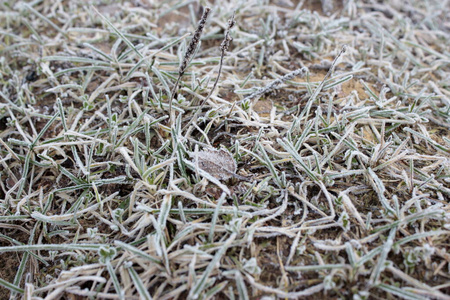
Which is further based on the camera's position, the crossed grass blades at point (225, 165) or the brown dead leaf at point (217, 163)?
the brown dead leaf at point (217, 163)

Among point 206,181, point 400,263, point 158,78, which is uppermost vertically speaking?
point 158,78

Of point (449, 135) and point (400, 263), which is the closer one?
point (400, 263)

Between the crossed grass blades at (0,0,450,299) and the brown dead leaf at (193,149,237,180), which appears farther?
the brown dead leaf at (193,149,237,180)

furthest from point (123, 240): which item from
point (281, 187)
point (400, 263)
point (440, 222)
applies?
point (440, 222)

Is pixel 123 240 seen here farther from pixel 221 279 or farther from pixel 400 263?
pixel 400 263

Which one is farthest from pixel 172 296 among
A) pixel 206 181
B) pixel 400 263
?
pixel 400 263

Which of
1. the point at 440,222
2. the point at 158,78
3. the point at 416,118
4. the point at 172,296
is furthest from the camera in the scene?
the point at 158,78

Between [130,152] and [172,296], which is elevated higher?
[130,152]

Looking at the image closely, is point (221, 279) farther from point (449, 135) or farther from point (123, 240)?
point (449, 135)

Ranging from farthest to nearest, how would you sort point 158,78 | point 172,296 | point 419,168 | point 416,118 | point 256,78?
1. point 256,78
2. point 158,78
3. point 416,118
4. point 419,168
5. point 172,296
